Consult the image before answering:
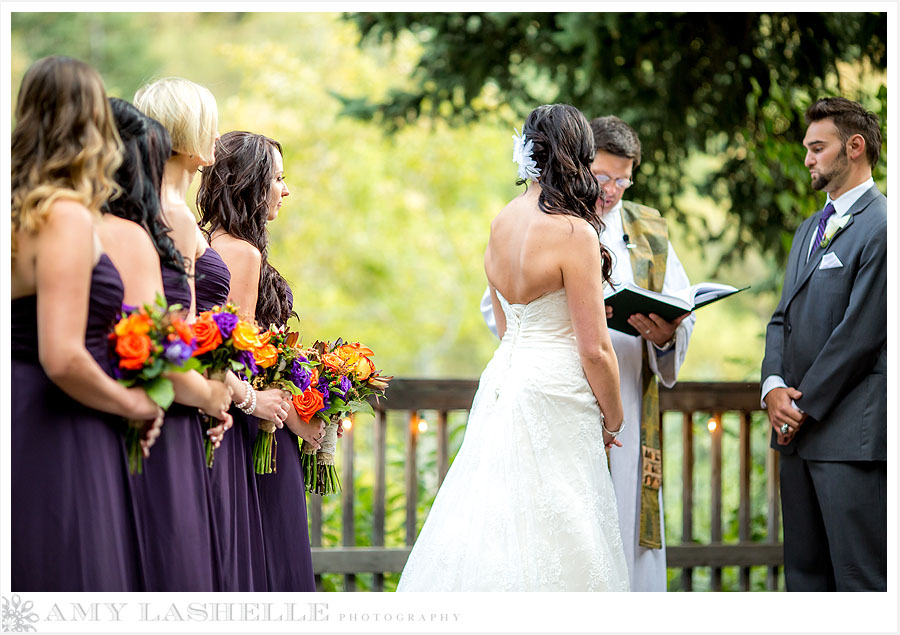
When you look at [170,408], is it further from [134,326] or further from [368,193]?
[368,193]

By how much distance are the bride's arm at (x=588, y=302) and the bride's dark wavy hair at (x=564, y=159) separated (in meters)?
0.11

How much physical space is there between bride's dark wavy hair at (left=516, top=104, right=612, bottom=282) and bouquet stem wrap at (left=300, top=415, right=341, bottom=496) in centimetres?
107

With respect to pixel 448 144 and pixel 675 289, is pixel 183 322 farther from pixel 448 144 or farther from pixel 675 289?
pixel 448 144

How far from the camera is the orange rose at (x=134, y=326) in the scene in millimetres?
2107

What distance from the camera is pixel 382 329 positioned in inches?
505

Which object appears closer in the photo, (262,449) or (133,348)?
(133,348)

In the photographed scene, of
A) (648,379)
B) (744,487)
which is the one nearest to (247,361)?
(648,379)

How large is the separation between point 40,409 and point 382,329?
10.7 m

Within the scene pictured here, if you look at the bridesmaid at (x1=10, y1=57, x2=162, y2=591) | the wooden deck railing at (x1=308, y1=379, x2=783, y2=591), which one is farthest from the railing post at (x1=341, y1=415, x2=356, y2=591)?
the bridesmaid at (x1=10, y1=57, x2=162, y2=591)

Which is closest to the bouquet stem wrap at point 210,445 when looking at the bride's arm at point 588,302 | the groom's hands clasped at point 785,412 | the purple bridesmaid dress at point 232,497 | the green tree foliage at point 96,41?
the purple bridesmaid dress at point 232,497

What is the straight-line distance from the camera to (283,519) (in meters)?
2.97

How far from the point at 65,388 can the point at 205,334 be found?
359mm

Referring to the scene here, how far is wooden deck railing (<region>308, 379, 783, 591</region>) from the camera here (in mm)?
4266

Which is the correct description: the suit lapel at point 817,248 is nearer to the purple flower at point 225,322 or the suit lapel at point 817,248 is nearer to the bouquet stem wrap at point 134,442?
the purple flower at point 225,322
